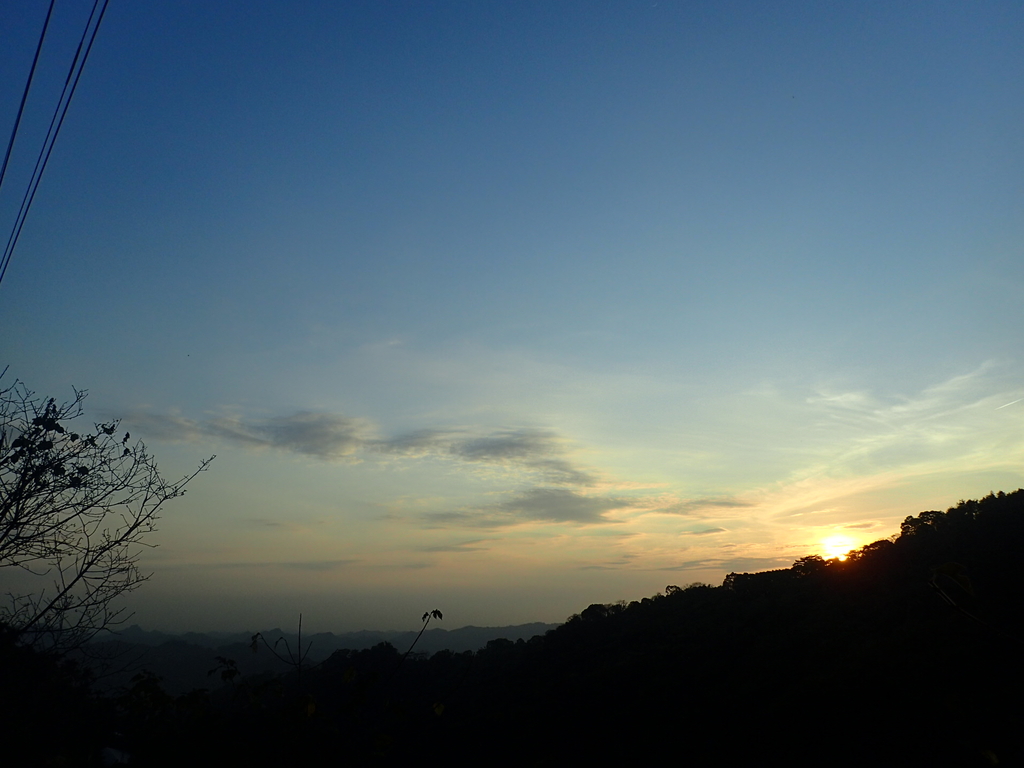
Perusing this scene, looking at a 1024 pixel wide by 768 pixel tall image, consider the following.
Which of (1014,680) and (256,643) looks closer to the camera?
(256,643)

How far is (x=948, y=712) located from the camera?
1023 inches

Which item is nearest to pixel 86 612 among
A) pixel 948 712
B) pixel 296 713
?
pixel 296 713

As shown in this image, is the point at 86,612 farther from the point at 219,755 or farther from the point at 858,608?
the point at 858,608

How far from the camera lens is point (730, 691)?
36.9 m

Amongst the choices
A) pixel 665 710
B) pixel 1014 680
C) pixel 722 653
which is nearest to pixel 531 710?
pixel 665 710

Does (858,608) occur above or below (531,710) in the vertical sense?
above

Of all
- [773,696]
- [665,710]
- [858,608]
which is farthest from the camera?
[858,608]

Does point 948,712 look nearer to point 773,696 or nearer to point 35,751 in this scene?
point 773,696

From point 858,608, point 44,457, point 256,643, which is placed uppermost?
point 44,457

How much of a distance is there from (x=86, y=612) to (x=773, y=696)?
120ft

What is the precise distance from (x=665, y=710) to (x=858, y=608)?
16.7m

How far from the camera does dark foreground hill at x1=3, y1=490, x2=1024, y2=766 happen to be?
24.1 ft

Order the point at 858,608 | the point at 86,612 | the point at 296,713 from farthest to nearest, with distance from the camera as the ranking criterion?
the point at 858,608, the point at 86,612, the point at 296,713

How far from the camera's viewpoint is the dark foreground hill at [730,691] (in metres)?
7.34
